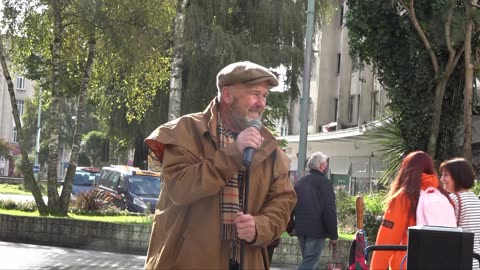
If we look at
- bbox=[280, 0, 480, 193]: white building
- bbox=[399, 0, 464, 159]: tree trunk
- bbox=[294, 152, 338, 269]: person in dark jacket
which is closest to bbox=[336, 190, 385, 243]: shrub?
bbox=[399, 0, 464, 159]: tree trunk

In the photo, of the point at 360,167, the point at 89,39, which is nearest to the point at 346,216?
the point at 89,39

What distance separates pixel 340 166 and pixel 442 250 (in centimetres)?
4086

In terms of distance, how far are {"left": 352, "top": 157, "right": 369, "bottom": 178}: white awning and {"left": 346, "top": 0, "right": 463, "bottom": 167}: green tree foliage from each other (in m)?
18.3

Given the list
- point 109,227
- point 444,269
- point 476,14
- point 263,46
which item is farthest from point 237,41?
point 444,269

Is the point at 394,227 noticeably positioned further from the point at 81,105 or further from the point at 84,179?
the point at 84,179

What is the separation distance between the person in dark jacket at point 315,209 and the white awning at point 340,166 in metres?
32.0

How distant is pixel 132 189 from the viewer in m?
26.6

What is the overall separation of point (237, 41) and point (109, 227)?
1055 cm

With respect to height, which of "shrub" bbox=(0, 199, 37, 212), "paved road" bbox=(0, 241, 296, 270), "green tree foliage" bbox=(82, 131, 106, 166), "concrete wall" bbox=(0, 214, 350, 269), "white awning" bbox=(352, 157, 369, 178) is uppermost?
"green tree foliage" bbox=(82, 131, 106, 166)

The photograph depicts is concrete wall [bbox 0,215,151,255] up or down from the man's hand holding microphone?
down

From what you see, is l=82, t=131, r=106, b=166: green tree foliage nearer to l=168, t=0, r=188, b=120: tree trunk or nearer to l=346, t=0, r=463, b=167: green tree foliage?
l=168, t=0, r=188, b=120: tree trunk

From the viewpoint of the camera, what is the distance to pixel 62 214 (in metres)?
21.1

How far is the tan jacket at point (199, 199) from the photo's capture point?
3844mm

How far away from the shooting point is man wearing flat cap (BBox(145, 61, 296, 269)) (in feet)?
12.6
